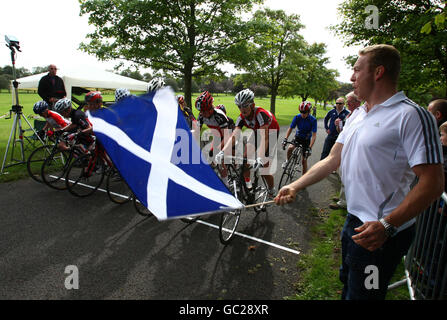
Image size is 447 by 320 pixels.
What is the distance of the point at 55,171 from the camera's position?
7699mm

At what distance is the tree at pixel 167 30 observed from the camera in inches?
531

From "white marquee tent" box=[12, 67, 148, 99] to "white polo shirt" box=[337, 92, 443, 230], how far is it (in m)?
15.1

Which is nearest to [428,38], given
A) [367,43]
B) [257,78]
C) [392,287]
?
[367,43]

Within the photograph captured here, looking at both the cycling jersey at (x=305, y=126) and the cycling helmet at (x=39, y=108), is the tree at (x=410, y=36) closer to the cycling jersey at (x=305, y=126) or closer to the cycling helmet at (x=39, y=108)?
the cycling jersey at (x=305, y=126)

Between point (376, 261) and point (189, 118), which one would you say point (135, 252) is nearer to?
point (376, 261)

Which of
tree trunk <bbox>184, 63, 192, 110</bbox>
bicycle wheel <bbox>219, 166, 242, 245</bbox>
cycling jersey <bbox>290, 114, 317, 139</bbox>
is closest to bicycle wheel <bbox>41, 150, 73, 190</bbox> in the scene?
bicycle wheel <bbox>219, 166, 242, 245</bbox>

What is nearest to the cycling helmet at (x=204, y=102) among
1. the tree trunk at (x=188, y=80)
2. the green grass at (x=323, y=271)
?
the green grass at (x=323, y=271)

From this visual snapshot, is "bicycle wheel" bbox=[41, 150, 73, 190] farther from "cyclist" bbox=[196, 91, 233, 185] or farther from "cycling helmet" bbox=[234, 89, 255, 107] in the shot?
"cycling helmet" bbox=[234, 89, 255, 107]

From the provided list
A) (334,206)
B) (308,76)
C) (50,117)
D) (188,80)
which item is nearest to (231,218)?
(334,206)

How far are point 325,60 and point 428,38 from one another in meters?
38.9

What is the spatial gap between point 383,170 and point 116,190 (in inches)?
250

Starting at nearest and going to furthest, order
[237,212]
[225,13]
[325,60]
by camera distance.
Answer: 1. [237,212]
2. [225,13]
3. [325,60]
